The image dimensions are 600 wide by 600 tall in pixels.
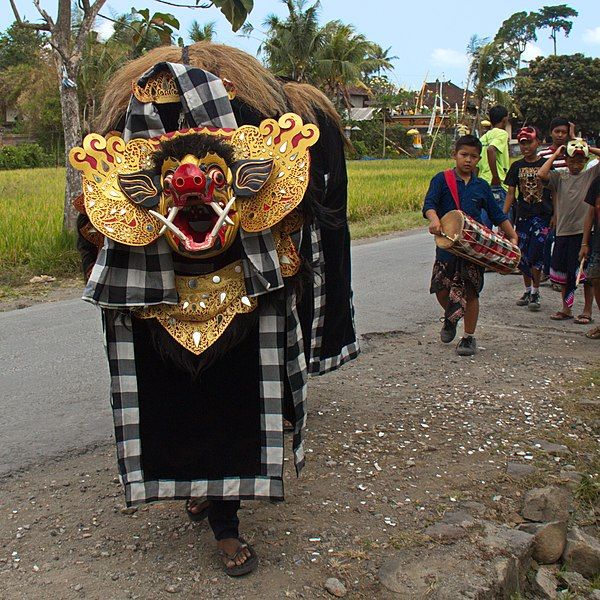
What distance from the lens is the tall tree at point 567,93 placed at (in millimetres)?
40094

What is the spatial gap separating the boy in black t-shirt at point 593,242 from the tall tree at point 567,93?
121 feet

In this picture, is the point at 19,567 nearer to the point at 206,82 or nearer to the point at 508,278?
the point at 206,82

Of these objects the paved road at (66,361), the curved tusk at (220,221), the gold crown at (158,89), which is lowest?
the paved road at (66,361)

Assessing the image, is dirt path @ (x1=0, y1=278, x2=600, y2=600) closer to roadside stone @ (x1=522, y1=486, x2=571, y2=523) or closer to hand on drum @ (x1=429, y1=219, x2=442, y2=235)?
roadside stone @ (x1=522, y1=486, x2=571, y2=523)

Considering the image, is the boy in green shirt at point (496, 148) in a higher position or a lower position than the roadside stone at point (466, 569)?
higher

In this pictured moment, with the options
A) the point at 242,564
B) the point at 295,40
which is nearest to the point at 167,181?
the point at 242,564

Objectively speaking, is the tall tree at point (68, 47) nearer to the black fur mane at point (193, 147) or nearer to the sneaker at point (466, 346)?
the sneaker at point (466, 346)

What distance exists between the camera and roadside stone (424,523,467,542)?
8.86ft

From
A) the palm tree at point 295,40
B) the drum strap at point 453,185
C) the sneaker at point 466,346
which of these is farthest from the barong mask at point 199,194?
the palm tree at point 295,40

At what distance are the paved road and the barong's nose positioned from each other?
70.4 inches

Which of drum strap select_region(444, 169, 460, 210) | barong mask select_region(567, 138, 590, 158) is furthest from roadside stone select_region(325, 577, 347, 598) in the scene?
barong mask select_region(567, 138, 590, 158)

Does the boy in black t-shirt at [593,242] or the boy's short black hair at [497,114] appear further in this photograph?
the boy's short black hair at [497,114]

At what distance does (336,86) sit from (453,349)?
30.3 metres

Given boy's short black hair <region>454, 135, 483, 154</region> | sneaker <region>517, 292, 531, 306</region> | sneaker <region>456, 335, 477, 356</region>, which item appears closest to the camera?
boy's short black hair <region>454, 135, 483, 154</region>
